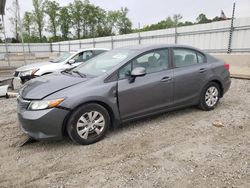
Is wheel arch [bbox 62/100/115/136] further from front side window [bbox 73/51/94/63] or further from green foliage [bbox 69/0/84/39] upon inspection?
green foliage [bbox 69/0/84/39]

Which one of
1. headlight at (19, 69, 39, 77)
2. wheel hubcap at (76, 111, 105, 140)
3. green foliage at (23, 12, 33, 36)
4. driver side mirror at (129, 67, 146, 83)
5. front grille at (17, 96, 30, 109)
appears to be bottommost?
wheel hubcap at (76, 111, 105, 140)

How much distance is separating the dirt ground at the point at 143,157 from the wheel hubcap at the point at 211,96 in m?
0.53

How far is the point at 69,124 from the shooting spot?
3.06m

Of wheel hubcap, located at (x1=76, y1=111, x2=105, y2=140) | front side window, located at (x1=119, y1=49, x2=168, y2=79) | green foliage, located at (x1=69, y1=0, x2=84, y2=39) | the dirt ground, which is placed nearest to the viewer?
the dirt ground

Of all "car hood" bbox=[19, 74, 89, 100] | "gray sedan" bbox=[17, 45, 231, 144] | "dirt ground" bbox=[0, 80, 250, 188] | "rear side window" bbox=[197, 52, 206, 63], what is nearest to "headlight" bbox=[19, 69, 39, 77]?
"dirt ground" bbox=[0, 80, 250, 188]

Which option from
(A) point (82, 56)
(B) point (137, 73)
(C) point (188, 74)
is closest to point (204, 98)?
(C) point (188, 74)

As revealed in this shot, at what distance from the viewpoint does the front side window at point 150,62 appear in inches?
140

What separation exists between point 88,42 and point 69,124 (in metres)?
19.5

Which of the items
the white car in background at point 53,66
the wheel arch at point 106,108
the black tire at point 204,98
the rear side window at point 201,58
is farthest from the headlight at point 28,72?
the black tire at point 204,98

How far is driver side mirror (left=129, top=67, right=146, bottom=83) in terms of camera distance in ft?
11.2

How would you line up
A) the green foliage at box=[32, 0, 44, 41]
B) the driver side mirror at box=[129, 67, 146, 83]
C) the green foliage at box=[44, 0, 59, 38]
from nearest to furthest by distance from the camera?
the driver side mirror at box=[129, 67, 146, 83] < the green foliage at box=[32, 0, 44, 41] < the green foliage at box=[44, 0, 59, 38]

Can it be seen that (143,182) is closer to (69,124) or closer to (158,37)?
(69,124)

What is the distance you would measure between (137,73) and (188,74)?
1.29m

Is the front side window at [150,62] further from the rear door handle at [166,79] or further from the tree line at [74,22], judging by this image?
the tree line at [74,22]
